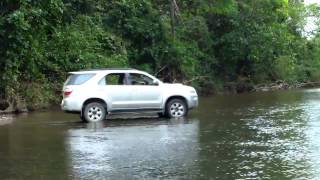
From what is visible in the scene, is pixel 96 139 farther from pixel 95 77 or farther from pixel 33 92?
pixel 33 92

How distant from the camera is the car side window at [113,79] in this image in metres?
18.3

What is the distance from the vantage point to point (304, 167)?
9.49 metres

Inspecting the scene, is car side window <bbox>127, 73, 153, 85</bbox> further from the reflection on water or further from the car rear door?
the reflection on water

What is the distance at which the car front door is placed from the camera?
60.7ft

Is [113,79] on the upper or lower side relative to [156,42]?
lower

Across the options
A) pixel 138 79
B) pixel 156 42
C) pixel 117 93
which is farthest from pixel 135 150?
pixel 156 42

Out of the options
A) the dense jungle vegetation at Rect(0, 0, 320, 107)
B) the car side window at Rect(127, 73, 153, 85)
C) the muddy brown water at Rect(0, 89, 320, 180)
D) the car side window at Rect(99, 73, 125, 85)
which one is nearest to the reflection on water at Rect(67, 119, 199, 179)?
the muddy brown water at Rect(0, 89, 320, 180)

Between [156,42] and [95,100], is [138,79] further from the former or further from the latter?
[156,42]

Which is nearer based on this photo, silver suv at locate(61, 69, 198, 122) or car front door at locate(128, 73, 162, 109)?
silver suv at locate(61, 69, 198, 122)

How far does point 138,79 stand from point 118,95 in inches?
34.7

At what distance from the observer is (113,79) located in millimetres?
18578

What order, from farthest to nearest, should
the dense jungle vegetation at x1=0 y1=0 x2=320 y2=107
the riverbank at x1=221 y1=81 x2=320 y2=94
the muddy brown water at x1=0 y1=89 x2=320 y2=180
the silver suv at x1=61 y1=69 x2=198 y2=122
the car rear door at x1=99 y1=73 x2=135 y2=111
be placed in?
the riverbank at x1=221 y1=81 x2=320 y2=94 < the dense jungle vegetation at x1=0 y1=0 x2=320 y2=107 < the car rear door at x1=99 y1=73 x2=135 y2=111 < the silver suv at x1=61 y1=69 x2=198 y2=122 < the muddy brown water at x1=0 y1=89 x2=320 y2=180

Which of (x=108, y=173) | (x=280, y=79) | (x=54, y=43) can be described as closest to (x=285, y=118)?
(x=108, y=173)

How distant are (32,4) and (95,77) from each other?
19.9ft
